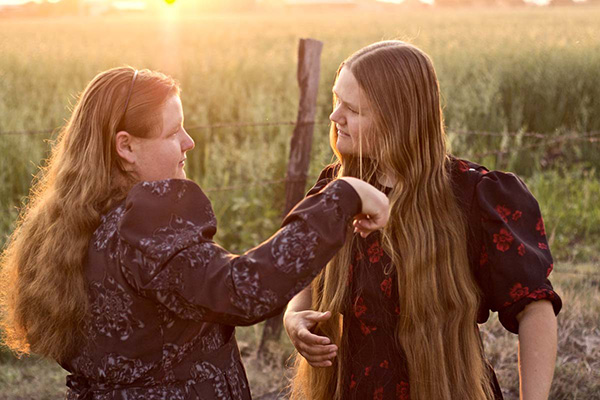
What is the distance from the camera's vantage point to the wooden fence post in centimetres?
401

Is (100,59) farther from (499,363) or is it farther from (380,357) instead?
(380,357)

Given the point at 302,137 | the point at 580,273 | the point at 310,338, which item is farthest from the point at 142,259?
the point at 580,273

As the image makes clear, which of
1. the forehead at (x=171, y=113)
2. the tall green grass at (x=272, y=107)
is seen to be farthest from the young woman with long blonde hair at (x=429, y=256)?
the tall green grass at (x=272, y=107)

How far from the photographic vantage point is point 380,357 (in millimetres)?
1927

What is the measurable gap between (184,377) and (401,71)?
2.88 ft

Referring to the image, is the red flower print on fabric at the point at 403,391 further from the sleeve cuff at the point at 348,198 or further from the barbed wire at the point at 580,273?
the barbed wire at the point at 580,273

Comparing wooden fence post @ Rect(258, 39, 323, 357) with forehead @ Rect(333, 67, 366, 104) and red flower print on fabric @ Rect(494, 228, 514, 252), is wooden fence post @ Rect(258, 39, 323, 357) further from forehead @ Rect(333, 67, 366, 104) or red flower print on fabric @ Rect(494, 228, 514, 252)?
red flower print on fabric @ Rect(494, 228, 514, 252)

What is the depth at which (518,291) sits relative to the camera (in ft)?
5.79

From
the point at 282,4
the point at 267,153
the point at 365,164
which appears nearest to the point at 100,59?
the point at 267,153

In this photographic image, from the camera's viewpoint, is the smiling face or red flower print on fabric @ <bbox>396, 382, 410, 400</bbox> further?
red flower print on fabric @ <bbox>396, 382, 410, 400</bbox>

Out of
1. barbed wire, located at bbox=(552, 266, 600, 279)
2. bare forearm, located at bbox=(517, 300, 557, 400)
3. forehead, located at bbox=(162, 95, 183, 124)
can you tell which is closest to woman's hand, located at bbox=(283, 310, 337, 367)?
bare forearm, located at bbox=(517, 300, 557, 400)

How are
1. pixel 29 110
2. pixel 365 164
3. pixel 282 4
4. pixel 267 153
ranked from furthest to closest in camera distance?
A: 1. pixel 282 4
2. pixel 29 110
3. pixel 267 153
4. pixel 365 164

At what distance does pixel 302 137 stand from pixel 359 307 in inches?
86.0

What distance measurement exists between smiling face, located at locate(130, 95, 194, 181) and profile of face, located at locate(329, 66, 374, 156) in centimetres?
43
